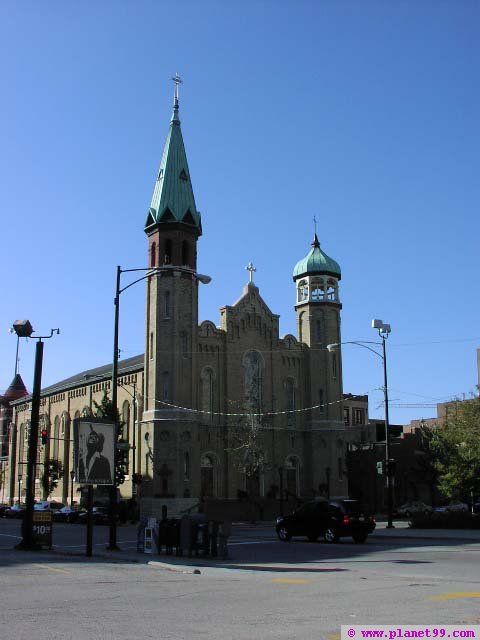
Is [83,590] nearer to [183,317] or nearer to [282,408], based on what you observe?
[183,317]

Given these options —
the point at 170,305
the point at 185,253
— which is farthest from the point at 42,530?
the point at 185,253

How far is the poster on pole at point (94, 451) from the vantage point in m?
23.1

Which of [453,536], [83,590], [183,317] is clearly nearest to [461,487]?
[453,536]

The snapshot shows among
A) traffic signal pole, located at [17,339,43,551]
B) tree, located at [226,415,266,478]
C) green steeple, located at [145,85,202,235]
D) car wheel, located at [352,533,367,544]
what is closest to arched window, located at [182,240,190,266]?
green steeple, located at [145,85,202,235]

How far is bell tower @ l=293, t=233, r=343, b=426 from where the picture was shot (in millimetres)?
66062

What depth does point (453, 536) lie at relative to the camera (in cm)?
3055

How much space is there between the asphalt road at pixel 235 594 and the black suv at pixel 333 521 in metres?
3.70

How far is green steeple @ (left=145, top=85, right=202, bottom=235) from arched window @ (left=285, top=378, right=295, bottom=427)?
15125mm

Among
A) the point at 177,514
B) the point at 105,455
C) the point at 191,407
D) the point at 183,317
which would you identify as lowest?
the point at 177,514

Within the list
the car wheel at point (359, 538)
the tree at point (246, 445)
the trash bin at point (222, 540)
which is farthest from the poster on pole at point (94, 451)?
the tree at point (246, 445)

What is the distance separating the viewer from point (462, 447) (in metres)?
40.8

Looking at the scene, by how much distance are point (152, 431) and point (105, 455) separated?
108 ft

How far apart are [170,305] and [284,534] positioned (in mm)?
31684

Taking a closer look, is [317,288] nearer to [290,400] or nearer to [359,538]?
[290,400]
